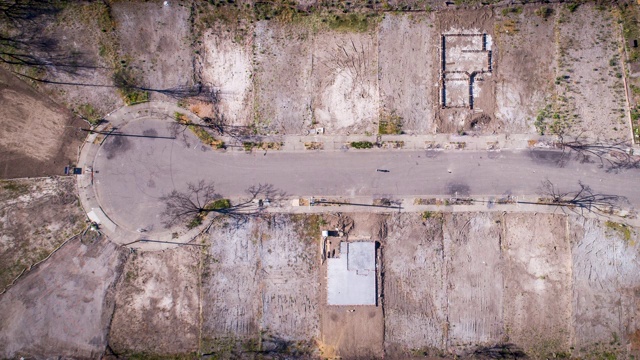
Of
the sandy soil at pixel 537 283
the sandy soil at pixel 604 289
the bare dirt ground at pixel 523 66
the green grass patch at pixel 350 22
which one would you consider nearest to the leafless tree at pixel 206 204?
the green grass patch at pixel 350 22

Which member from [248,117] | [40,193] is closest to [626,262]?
[248,117]

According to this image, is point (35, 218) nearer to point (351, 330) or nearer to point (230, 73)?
point (230, 73)

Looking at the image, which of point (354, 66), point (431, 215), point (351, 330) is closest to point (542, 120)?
point (431, 215)

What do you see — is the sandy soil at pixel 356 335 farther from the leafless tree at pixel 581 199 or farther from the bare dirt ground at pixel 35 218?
the bare dirt ground at pixel 35 218

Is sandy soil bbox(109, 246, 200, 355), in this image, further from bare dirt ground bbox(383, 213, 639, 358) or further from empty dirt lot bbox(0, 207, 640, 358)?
bare dirt ground bbox(383, 213, 639, 358)

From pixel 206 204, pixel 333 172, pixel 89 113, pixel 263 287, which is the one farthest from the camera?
pixel 89 113

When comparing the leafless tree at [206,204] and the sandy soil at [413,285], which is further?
the leafless tree at [206,204]
